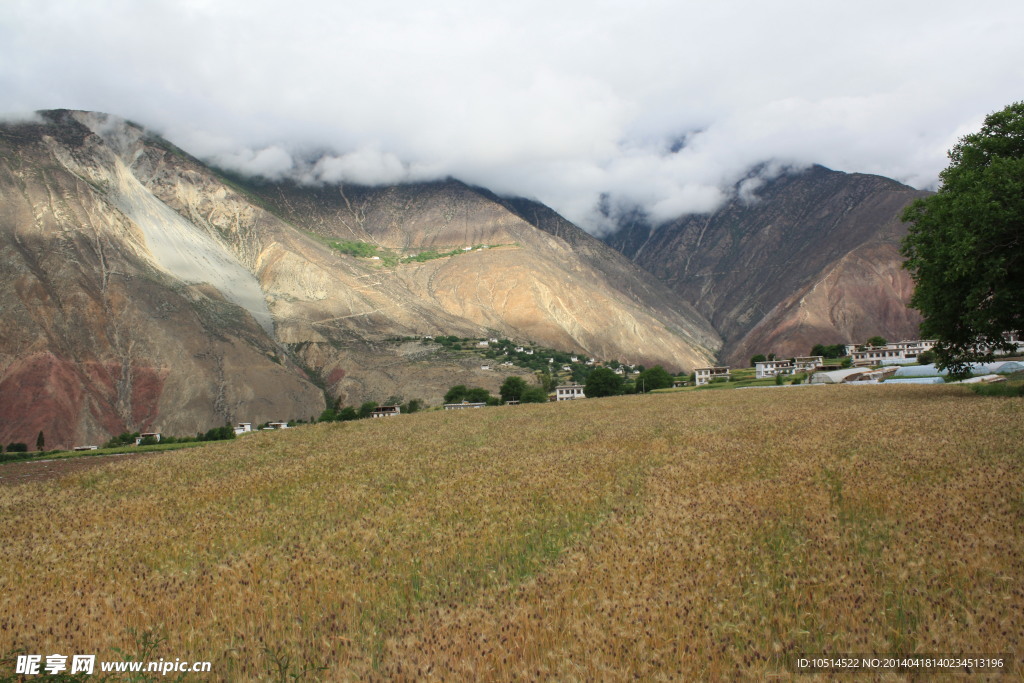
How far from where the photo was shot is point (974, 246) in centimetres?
2245

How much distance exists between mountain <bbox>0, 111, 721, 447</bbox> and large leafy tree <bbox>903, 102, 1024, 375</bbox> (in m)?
88.2

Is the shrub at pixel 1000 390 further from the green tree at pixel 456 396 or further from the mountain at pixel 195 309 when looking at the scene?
the mountain at pixel 195 309

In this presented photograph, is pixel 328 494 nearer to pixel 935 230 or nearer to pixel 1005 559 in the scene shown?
pixel 1005 559

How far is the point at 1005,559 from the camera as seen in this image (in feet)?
21.4

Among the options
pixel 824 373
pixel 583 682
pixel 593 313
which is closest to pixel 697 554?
pixel 583 682

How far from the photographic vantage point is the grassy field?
5.52m

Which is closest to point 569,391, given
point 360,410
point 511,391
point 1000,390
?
point 511,391

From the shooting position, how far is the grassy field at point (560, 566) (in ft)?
18.1

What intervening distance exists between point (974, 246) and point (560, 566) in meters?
23.4

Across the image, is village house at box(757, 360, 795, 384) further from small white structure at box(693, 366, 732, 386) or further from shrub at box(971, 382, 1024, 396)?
shrub at box(971, 382, 1024, 396)

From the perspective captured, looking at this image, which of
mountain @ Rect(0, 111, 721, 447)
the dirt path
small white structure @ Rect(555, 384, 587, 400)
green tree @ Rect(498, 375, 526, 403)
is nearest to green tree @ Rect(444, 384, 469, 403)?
green tree @ Rect(498, 375, 526, 403)

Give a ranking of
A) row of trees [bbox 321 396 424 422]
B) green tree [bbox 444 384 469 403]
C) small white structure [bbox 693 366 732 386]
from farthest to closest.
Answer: small white structure [bbox 693 366 732 386]
green tree [bbox 444 384 469 403]
row of trees [bbox 321 396 424 422]

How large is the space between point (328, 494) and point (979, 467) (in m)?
13.8

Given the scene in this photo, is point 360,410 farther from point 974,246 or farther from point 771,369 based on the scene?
point 974,246
